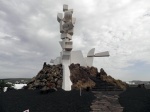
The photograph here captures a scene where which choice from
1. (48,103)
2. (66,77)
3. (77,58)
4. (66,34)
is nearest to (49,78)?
(66,77)

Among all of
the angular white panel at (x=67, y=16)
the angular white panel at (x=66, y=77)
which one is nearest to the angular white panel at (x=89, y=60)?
the angular white panel at (x=66, y=77)

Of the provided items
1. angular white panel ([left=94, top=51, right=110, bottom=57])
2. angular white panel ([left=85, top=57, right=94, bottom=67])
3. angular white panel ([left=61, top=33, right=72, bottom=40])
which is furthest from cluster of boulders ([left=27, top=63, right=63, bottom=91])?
angular white panel ([left=94, top=51, right=110, bottom=57])

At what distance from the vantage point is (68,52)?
1615 inches

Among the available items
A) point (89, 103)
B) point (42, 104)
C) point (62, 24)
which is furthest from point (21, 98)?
point (62, 24)

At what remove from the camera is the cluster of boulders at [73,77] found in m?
36.8

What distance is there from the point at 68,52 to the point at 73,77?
15.4ft

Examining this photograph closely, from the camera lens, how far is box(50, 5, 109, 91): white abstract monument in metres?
40.7

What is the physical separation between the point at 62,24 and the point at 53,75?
32.0 ft

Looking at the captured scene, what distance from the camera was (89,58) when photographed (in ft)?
150

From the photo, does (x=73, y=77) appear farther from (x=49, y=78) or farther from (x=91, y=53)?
(x=91, y=53)

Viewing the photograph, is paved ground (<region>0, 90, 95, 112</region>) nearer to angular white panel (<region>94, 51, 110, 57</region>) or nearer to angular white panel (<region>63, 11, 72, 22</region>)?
angular white panel (<region>94, 51, 110, 57</region>)

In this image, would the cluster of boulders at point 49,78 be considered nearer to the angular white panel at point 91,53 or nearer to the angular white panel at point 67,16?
the angular white panel at point 91,53

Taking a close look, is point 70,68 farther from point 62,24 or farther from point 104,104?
point 104,104

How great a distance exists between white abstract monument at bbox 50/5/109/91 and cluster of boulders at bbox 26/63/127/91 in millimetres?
1096
